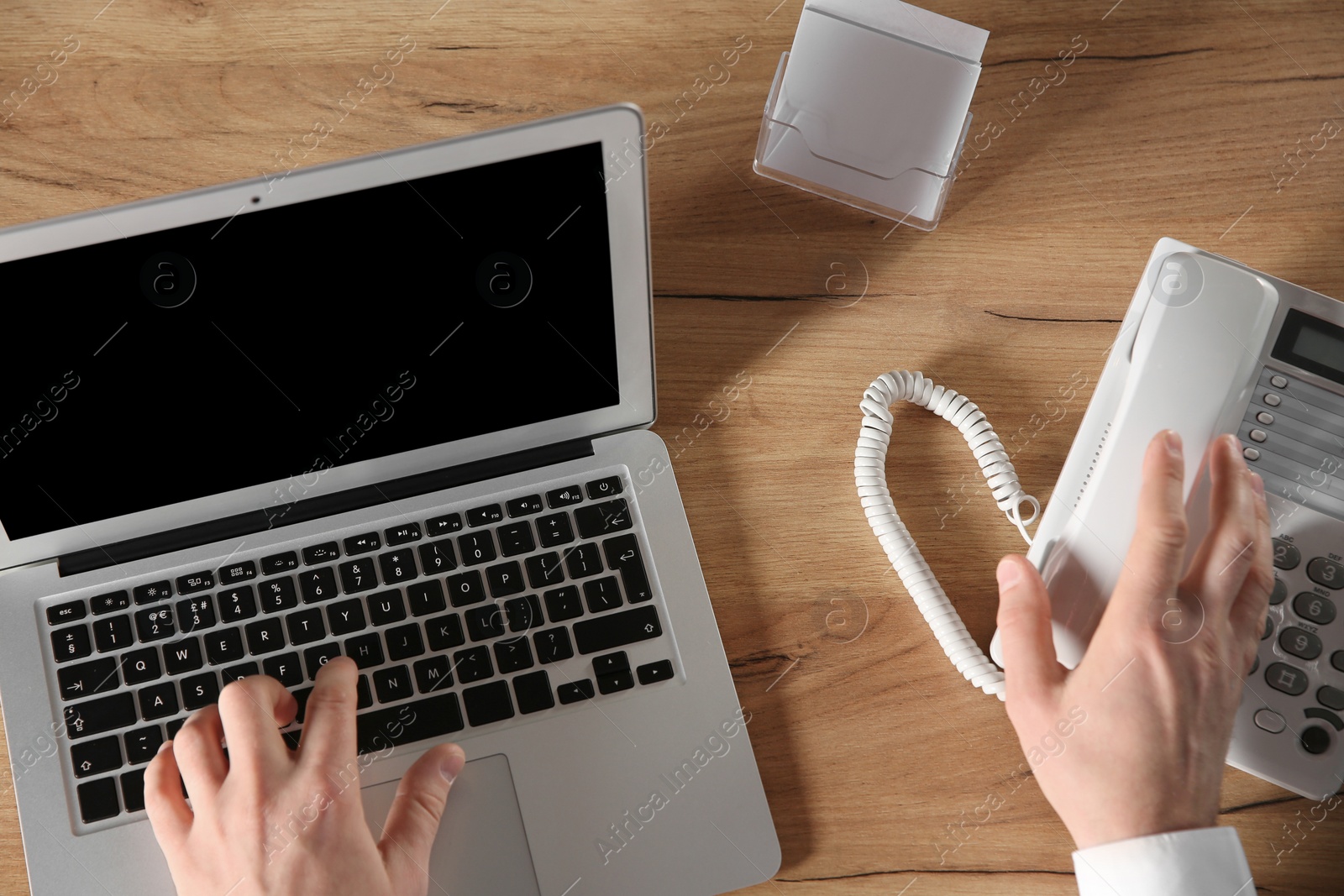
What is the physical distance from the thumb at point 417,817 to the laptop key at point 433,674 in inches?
2.0

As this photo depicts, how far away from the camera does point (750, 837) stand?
71 centimetres

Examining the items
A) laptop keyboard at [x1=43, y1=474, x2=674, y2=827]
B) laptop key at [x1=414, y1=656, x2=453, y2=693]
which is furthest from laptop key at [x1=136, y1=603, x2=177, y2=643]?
laptop key at [x1=414, y1=656, x2=453, y2=693]

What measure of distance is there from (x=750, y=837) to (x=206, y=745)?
0.42 meters

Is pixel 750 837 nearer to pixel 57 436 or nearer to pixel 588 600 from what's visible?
pixel 588 600

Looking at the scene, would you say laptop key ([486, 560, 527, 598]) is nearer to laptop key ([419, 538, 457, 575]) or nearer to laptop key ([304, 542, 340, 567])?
laptop key ([419, 538, 457, 575])

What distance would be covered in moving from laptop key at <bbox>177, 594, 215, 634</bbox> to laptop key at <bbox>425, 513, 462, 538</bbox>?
0.19 m

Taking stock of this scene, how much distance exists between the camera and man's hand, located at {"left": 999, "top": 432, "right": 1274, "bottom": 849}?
68cm

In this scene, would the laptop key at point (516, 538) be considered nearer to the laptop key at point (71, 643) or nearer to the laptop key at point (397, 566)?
the laptop key at point (397, 566)

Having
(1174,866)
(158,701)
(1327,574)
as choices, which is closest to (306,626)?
(158,701)

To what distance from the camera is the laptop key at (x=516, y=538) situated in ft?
2.45

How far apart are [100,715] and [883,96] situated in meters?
0.87

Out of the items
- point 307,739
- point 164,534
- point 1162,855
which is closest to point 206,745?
point 307,739

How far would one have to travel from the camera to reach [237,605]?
0.73 metres

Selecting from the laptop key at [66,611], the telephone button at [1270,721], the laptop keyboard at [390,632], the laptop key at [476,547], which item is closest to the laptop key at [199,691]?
the laptop keyboard at [390,632]
